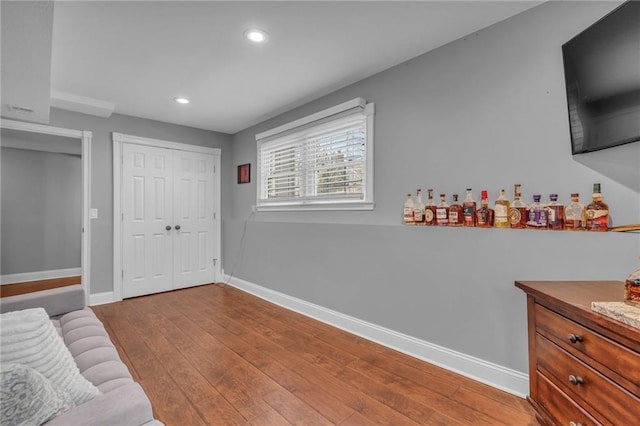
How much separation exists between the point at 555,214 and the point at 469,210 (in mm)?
479

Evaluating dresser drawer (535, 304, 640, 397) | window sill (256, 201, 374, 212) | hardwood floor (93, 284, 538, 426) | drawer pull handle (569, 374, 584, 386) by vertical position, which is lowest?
hardwood floor (93, 284, 538, 426)

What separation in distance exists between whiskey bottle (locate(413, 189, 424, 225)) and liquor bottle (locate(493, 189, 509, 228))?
533mm

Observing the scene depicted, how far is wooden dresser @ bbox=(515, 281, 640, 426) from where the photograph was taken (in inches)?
37.3

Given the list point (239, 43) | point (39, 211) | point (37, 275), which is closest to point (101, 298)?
point (37, 275)

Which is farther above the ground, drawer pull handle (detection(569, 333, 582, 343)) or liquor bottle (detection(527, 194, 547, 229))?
liquor bottle (detection(527, 194, 547, 229))

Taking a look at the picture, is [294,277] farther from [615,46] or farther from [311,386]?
[615,46]

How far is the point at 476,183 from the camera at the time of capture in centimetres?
208

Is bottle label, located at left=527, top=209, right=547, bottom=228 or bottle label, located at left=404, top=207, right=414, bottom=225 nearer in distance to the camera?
bottle label, located at left=527, top=209, right=547, bottom=228

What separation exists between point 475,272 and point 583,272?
566mm

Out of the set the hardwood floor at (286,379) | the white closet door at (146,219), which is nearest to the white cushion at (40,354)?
the hardwood floor at (286,379)

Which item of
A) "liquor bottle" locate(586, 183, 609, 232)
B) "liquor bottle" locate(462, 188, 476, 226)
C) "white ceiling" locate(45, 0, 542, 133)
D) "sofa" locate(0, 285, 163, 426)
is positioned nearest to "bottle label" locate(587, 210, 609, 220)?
"liquor bottle" locate(586, 183, 609, 232)

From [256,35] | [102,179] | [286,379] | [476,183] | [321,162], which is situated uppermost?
[256,35]

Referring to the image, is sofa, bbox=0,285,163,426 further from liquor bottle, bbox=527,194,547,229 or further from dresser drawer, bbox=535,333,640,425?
liquor bottle, bbox=527,194,547,229

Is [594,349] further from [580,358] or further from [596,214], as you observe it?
[596,214]
